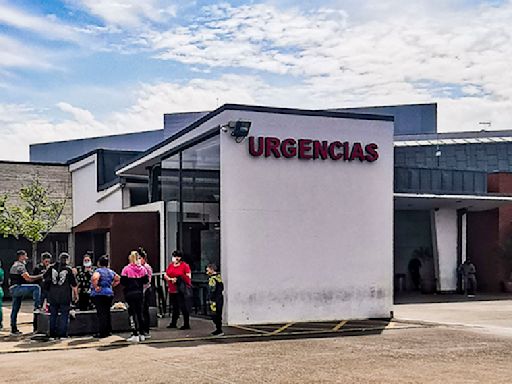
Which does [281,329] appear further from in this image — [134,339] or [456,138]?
[456,138]

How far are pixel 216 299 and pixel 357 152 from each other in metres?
5.15

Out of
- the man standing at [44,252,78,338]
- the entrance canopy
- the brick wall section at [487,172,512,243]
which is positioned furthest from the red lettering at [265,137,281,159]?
the brick wall section at [487,172,512,243]

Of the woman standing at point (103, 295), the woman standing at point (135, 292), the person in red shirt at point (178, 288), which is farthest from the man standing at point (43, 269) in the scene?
the person in red shirt at point (178, 288)

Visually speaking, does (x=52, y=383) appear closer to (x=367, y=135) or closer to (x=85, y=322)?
(x=85, y=322)

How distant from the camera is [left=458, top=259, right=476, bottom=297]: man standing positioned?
92.1 ft

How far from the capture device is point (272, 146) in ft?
56.1

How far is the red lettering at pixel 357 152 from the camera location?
59.0 feet

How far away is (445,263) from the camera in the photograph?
28797 mm

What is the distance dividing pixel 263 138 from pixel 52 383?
821 centimetres

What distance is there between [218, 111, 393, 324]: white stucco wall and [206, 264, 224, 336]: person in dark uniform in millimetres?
1170

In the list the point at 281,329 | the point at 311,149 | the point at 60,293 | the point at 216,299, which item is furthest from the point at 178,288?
the point at 311,149

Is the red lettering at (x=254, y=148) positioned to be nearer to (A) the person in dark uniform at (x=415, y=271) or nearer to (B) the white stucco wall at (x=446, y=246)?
(B) the white stucco wall at (x=446, y=246)

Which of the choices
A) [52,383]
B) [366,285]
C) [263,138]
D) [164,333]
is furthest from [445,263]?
[52,383]

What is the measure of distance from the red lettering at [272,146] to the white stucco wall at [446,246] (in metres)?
13.5
